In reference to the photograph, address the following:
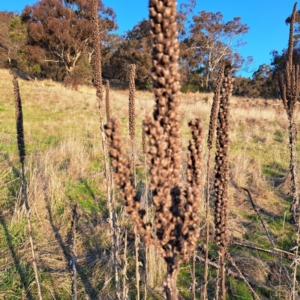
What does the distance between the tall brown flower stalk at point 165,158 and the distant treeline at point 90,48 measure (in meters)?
23.2

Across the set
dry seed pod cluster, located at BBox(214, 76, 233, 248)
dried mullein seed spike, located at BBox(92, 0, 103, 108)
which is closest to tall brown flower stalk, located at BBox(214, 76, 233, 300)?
dry seed pod cluster, located at BBox(214, 76, 233, 248)

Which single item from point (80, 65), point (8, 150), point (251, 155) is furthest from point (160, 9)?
point (80, 65)

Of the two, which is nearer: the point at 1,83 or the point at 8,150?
the point at 8,150

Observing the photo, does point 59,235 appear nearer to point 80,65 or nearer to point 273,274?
point 273,274

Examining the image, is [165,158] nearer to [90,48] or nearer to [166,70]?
[166,70]

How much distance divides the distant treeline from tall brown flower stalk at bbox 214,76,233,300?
22.8 m

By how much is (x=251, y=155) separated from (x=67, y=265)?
22.6 feet

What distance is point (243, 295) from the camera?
3014mm

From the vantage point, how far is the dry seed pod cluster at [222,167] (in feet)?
3.51

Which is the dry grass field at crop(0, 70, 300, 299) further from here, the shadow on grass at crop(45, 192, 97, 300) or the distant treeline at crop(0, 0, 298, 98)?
the distant treeline at crop(0, 0, 298, 98)

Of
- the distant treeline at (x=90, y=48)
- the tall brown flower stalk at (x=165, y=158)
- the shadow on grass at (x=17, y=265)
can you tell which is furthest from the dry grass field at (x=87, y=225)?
the distant treeline at (x=90, y=48)

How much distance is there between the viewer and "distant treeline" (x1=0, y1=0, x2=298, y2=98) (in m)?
27.2

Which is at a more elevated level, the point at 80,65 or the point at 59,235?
the point at 80,65

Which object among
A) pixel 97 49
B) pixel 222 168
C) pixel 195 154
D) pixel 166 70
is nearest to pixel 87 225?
pixel 97 49
